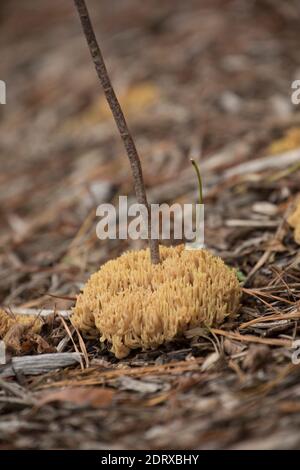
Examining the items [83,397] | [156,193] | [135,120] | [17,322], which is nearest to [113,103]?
[17,322]

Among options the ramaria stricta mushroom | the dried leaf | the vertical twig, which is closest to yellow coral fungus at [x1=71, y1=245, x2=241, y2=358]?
the ramaria stricta mushroom

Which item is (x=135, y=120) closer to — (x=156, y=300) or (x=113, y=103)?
(x=113, y=103)

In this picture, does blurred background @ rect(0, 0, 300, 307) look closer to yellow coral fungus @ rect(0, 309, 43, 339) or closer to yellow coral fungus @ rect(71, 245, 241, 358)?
yellow coral fungus @ rect(0, 309, 43, 339)

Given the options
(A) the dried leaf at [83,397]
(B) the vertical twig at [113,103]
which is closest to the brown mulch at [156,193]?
(A) the dried leaf at [83,397]

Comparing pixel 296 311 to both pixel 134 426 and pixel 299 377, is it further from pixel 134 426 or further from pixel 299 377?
pixel 134 426

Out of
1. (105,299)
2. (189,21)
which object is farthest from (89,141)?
(105,299)

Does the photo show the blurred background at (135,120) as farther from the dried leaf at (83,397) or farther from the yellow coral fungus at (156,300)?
the dried leaf at (83,397)
